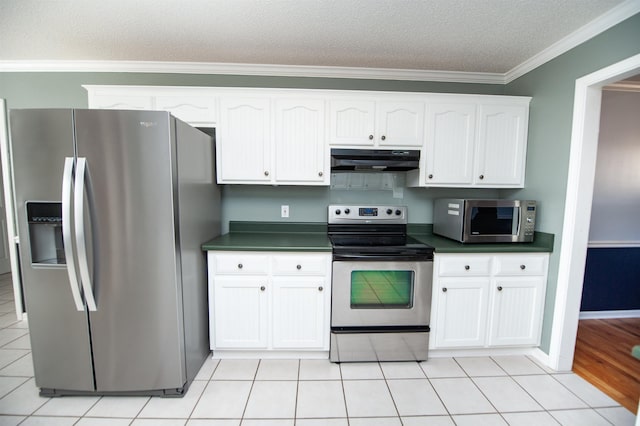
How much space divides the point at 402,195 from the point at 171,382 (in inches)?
91.9

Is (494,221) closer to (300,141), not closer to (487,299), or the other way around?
(487,299)

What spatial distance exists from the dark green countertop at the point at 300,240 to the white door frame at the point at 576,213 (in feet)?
Result: 0.51

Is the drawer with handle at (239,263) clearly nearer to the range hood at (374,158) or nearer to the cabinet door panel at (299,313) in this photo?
the cabinet door panel at (299,313)

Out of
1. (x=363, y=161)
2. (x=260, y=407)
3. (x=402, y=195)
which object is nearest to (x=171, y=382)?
(x=260, y=407)

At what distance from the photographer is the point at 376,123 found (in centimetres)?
207

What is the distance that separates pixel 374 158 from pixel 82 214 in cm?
195

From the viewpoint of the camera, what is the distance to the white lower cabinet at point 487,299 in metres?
1.90

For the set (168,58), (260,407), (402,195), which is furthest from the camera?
(402,195)

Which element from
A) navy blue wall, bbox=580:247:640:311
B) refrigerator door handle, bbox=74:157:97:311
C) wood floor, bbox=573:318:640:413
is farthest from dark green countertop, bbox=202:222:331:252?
navy blue wall, bbox=580:247:640:311

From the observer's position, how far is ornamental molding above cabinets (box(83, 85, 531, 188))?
200cm

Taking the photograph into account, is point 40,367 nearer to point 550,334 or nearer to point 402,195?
point 402,195

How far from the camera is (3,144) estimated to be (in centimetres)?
227

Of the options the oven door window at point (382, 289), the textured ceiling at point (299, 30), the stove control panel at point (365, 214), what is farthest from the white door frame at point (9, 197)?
the oven door window at point (382, 289)

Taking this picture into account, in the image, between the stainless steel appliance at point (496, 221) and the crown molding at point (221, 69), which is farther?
the crown molding at point (221, 69)
